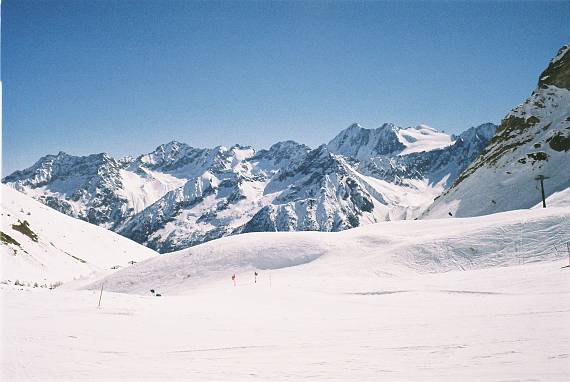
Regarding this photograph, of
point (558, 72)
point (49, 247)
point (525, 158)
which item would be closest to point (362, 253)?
point (49, 247)

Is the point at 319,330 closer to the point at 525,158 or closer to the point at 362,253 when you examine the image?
the point at 362,253

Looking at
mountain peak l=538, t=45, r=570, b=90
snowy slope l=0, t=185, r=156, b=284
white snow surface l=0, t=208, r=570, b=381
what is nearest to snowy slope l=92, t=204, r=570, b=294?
white snow surface l=0, t=208, r=570, b=381

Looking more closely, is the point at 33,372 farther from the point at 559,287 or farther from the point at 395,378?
the point at 559,287

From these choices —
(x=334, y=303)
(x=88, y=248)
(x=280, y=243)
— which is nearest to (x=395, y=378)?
(x=334, y=303)

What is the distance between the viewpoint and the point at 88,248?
188 ft

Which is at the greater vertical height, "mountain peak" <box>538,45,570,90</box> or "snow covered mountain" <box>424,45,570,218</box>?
"mountain peak" <box>538,45,570,90</box>

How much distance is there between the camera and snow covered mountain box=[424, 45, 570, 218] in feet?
227

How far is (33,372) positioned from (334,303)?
12099 millimetres

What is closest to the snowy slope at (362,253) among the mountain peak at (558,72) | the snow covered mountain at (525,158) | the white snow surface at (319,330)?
the white snow surface at (319,330)

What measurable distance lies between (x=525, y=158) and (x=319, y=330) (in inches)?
3162

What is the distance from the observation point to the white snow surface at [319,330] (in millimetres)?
7953

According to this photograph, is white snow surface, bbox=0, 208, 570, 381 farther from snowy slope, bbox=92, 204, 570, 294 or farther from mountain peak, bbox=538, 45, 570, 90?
mountain peak, bbox=538, 45, 570, 90

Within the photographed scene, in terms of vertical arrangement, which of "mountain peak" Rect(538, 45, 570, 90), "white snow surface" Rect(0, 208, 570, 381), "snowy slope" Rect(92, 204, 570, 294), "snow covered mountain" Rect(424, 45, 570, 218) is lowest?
"white snow surface" Rect(0, 208, 570, 381)

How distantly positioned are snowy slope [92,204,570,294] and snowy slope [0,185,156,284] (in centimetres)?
1275
